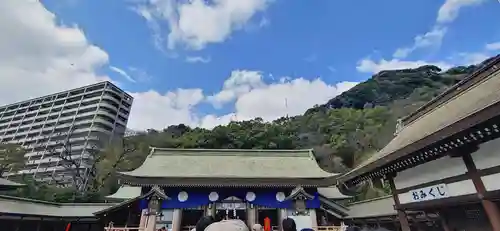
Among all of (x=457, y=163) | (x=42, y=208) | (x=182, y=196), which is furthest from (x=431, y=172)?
(x=42, y=208)

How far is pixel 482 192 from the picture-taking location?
16.9 feet

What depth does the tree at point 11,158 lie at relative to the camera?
30930mm

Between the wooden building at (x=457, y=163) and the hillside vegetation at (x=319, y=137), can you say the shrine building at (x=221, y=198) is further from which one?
the hillside vegetation at (x=319, y=137)

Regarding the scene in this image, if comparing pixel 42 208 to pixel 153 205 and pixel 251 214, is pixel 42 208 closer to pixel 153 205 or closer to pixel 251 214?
pixel 153 205

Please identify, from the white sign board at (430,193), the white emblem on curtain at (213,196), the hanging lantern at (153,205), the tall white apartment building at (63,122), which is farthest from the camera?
the tall white apartment building at (63,122)

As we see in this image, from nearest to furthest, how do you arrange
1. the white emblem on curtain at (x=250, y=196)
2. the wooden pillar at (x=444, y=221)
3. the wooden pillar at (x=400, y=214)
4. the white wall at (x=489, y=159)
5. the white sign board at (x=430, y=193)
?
the white wall at (x=489, y=159) → the white sign board at (x=430, y=193) → the wooden pillar at (x=444, y=221) → the wooden pillar at (x=400, y=214) → the white emblem on curtain at (x=250, y=196)

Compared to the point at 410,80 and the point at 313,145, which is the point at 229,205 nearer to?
the point at 313,145

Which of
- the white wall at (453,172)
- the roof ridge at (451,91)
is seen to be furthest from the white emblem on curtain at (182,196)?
the roof ridge at (451,91)

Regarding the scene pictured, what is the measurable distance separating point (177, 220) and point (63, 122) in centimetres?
6204

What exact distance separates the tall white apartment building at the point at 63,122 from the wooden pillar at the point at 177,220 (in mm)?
41750

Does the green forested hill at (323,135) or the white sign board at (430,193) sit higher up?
the green forested hill at (323,135)

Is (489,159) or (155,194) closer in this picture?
(489,159)

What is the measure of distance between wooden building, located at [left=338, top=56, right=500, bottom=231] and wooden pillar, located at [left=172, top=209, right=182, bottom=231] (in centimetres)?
855

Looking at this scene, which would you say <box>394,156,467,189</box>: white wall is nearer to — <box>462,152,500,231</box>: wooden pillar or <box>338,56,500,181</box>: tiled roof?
<box>462,152,500,231</box>: wooden pillar
